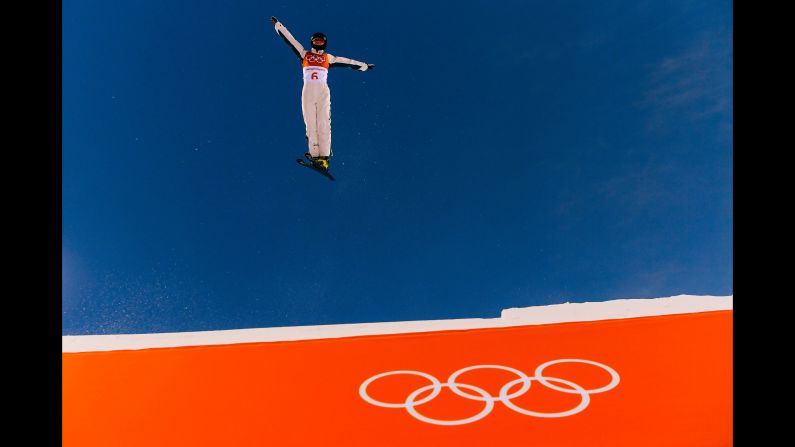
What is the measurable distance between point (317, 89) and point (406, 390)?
1.90 m

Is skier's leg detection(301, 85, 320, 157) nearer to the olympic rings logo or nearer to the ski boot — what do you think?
the ski boot

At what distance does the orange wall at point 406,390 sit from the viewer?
224 cm

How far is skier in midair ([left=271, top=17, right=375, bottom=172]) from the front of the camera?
3146 millimetres

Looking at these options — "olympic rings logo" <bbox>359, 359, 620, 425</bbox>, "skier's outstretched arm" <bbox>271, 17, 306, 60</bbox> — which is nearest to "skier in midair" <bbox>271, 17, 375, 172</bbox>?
"skier's outstretched arm" <bbox>271, 17, 306, 60</bbox>

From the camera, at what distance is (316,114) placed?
318cm

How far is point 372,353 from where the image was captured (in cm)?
329

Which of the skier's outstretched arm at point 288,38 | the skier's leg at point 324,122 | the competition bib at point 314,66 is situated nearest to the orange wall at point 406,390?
the skier's leg at point 324,122

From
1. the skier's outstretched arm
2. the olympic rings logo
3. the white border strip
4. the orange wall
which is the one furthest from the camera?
the white border strip

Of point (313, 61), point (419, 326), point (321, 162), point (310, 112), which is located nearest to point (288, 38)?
point (313, 61)

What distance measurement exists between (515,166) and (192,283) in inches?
97.5

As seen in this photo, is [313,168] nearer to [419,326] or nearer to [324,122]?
[324,122]
